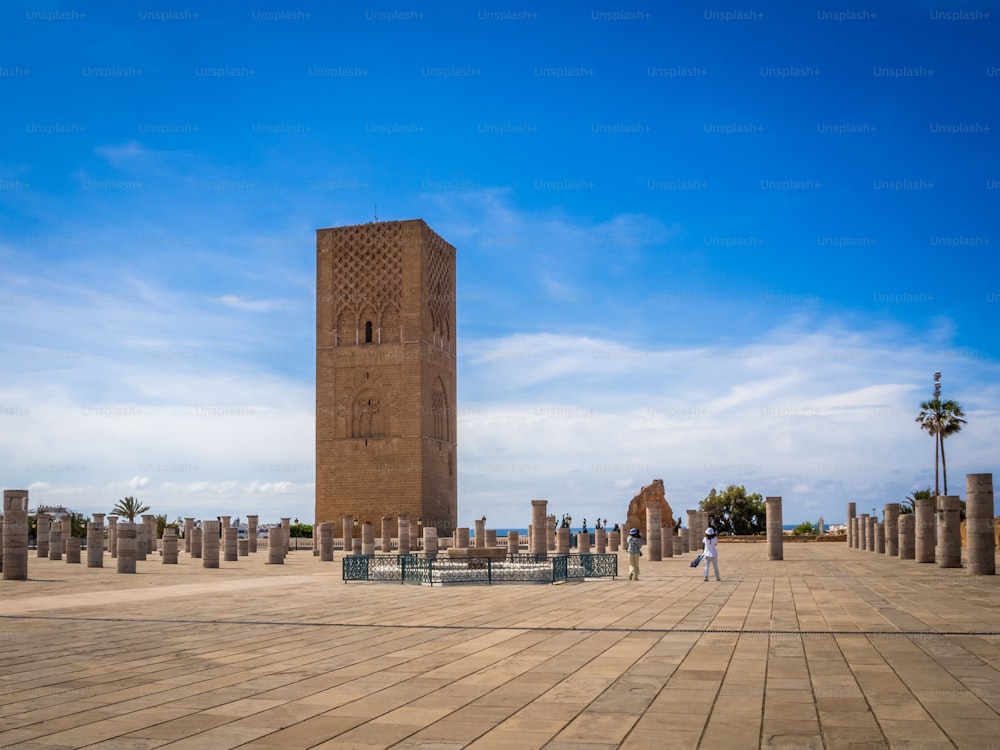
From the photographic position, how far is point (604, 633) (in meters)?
9.17

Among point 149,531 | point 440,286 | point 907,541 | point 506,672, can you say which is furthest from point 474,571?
point 440,286

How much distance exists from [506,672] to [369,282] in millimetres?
45163

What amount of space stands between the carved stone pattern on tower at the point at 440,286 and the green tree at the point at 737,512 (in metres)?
18.6

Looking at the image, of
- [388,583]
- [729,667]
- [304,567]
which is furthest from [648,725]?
[304,567]

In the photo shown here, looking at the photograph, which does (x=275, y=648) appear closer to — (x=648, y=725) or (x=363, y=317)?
(x=648, y=725)

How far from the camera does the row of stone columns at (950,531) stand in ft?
58.5

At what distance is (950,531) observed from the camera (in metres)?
20.6

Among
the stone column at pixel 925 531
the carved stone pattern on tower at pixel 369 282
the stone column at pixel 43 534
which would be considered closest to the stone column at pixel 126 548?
the stone column at pixel 43 534

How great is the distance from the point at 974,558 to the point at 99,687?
1637cm

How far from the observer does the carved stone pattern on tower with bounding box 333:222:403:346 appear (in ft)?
166

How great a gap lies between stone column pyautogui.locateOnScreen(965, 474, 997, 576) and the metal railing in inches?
262

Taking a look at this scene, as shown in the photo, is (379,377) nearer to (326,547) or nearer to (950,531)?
(326,547)

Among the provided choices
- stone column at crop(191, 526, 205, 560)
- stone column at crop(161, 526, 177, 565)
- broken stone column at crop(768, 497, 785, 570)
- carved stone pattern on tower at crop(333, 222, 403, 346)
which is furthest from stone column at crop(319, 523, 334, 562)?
carved stone pattern on tower at crop(333, 222, 403, 346)

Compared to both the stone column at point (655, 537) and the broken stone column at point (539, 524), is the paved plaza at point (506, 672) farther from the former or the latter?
the broken stone column at point (539, 524)
